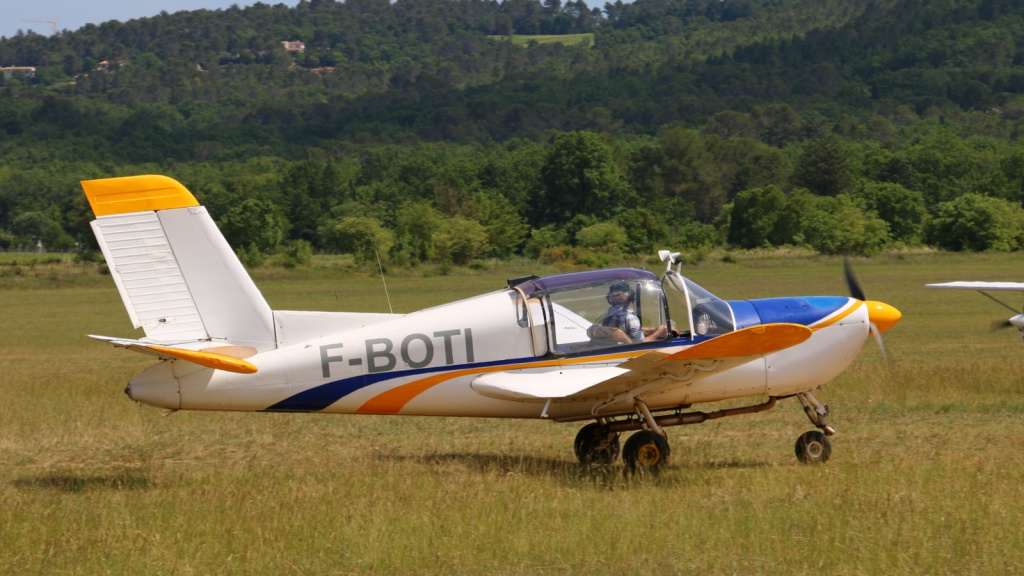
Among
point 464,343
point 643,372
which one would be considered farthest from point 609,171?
point 643,372

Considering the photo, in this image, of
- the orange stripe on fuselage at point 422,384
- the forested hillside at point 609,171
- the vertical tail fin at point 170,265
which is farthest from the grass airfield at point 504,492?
the forested hillside at point 609,171

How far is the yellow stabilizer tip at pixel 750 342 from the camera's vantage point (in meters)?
8.46

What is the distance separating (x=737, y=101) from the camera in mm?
191625

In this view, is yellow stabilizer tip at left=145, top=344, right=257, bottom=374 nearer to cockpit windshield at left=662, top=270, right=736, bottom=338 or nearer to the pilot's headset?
the pilot's headset

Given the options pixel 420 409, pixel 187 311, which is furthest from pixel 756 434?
pixel 187 311

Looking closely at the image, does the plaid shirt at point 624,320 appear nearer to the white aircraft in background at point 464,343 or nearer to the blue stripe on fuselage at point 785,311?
the white aircraft in background at point 464,343

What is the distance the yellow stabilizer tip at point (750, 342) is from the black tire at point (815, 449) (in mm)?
1266

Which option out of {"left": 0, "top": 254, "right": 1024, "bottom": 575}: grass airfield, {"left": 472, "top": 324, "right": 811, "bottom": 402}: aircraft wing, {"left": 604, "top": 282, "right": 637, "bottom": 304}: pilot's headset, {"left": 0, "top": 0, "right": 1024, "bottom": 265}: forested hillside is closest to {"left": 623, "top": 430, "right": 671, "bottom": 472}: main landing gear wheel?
{"left": 0, "top": 254, "right": 1024, "bottom": 575}: grass airfield

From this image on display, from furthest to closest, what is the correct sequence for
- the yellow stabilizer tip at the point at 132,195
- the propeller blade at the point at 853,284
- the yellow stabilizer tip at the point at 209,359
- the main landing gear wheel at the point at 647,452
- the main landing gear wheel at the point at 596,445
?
the propeller blade at the point at 853,284 < the main landing gear wheel at the point at 596,445 < the main landing gear wheel at the point at 647,452 < the yellow stabilizer tip at the point at 132,195 < the yellow stabilizer tip at the point at 209,359

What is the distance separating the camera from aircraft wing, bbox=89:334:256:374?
8398mm

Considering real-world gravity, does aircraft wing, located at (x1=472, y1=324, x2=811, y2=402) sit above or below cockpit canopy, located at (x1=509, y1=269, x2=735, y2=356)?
below

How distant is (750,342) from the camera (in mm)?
8625

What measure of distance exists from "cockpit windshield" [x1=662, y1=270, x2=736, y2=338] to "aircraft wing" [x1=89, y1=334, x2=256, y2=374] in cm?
342

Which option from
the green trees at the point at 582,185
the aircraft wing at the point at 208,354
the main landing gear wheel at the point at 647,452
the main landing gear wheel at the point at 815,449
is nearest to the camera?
the aircraft wing at the point at 208,354
